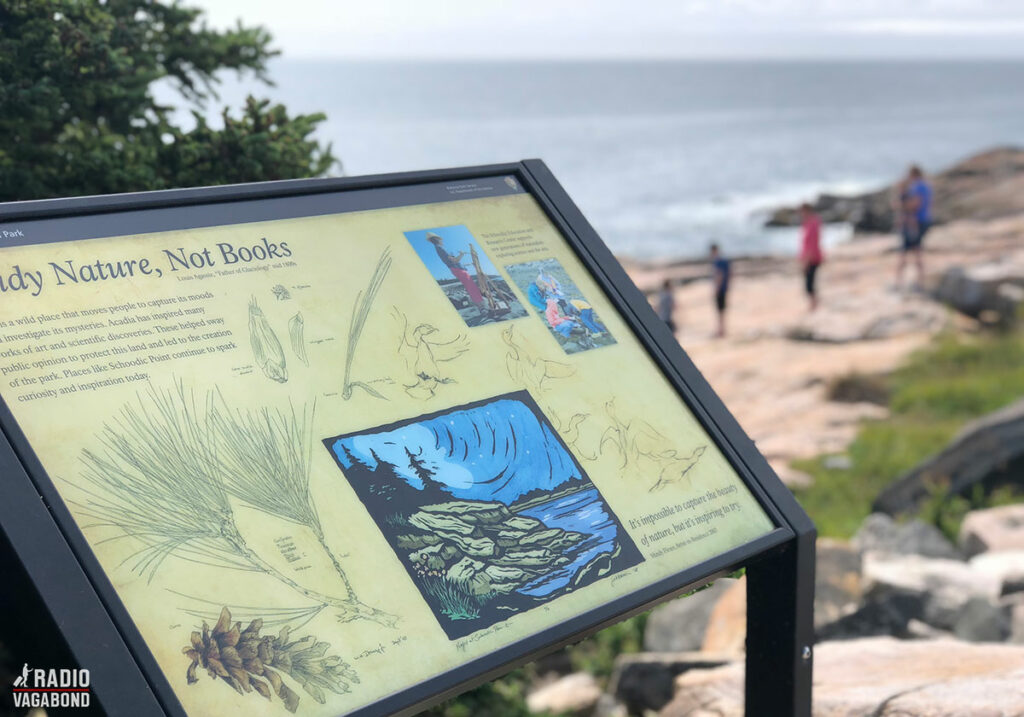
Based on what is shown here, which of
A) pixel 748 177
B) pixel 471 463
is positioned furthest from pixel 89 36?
pixel 748 177

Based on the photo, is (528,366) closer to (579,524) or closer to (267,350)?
(579,524)

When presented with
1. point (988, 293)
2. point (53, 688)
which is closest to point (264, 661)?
point (53, 688)

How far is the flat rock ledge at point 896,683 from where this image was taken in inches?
119

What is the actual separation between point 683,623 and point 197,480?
4.21 metres

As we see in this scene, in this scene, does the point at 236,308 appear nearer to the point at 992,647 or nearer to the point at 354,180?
the point at 354,180

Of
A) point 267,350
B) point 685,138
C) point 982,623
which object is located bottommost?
point 982,623

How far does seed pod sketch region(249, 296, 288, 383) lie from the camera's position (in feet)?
7.26

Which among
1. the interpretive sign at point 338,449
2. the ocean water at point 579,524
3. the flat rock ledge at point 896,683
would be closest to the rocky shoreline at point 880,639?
the flat rock ledge at point 896,683

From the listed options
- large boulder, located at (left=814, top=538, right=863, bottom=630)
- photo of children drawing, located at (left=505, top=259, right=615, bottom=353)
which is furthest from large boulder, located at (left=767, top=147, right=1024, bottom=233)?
photo of children drawing, located at (left=505, top=259, right=615, bottom=353)

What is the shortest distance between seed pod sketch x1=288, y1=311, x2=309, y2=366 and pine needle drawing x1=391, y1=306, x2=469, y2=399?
0.24 metres

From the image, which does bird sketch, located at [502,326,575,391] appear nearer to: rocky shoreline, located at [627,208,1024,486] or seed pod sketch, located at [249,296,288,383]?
seed pod sketch, located at [249,296,288,383]

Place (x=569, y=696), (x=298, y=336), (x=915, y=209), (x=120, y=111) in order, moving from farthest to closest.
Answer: (x=915, y=209)
(x=569, y=696)
(x=120, y=111)
(x=298, y=336)

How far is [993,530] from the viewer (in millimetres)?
6367

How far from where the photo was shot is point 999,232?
20.9m
